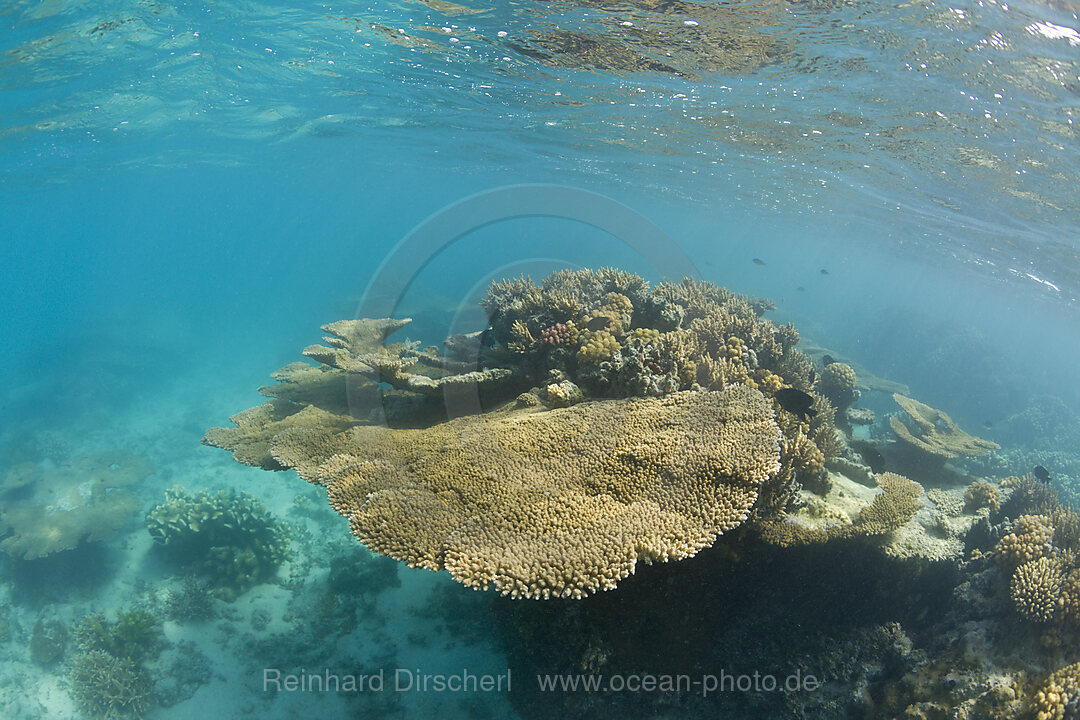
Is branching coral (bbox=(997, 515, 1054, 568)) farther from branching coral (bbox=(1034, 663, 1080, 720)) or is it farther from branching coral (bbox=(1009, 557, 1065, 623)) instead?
branching coral (bbox=(1034, 663, 1080, 720))

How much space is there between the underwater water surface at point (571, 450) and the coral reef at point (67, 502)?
112 mm

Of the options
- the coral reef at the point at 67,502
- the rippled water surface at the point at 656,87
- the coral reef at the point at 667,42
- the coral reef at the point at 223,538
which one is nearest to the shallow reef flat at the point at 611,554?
the coral reef at the point at 223,538

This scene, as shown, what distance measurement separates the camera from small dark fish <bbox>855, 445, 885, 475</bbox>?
848 cm

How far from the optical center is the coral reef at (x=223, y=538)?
11.6 meters

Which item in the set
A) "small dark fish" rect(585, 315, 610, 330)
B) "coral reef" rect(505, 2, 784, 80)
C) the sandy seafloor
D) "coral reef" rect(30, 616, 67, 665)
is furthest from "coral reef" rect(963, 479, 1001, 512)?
"coral reef" rect(30, 616, 67, 665)

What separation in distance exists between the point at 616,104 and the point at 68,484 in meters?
25.4

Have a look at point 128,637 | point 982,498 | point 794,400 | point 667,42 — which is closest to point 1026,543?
point 982,498

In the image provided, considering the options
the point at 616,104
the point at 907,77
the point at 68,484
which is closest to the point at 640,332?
the point at 907,77

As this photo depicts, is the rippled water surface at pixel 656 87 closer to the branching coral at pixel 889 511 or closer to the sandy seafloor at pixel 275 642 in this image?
the branching coral at pixel 889 511

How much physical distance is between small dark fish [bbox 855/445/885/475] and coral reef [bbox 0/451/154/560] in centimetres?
1929

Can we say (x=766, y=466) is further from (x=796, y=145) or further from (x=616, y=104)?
(x=796, y=145)

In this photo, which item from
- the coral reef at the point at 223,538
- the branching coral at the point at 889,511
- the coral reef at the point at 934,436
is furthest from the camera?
the coral reef at the point at 223,538

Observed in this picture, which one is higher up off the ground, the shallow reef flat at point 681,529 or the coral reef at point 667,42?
the coral reef at point 667,42

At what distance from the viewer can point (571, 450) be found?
4.98 m
